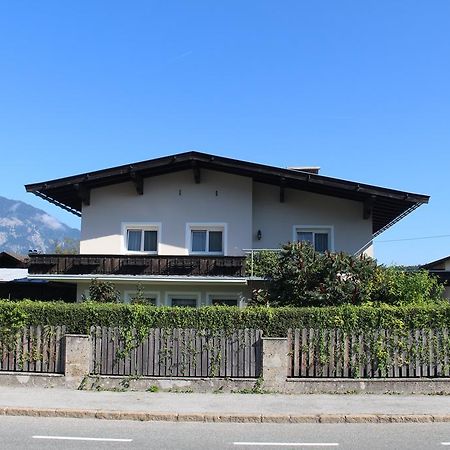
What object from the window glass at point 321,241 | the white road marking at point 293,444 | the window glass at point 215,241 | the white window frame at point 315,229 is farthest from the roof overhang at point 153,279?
the white road marking at point 293,444

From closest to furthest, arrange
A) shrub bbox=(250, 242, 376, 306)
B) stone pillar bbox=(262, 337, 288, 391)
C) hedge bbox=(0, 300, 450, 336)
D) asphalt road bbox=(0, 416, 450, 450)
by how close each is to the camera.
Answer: asphalt road bbox=(0, 416, 450, 450), stone pillar bbox=(262, 337, 288, 391), hedge bbox=(0, 300, 450, 336), shrub bbox=(250, 242, 376, 306)

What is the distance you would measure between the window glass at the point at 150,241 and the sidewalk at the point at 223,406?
9.33 metres

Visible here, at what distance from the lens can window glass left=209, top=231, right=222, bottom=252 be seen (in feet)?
69.1

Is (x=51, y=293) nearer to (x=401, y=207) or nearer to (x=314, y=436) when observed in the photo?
(x=401, y=207)

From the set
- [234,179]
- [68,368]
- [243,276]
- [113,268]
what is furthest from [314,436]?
[234,179]

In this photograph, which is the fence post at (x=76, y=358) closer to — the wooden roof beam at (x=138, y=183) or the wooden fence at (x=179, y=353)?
the wooden fence at (x=179, y=353)

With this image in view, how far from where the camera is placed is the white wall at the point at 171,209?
68.7 feet

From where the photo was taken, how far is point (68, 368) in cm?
1255

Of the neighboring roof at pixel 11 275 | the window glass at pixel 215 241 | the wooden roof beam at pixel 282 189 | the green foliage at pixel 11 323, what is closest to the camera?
the green foliage at pixel 11 323

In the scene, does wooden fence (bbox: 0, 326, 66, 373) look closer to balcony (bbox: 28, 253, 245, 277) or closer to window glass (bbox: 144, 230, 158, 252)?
balcony (bbox: 28, 253, 245, 277)

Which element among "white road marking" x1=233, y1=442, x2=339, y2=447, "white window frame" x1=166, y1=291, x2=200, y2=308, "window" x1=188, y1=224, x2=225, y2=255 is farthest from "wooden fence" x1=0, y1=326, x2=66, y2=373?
"window" x1=188, y1=224, x2=225, y2=255

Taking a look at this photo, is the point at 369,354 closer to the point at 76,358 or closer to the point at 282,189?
the point at 76,358

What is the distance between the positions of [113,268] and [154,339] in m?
6.99

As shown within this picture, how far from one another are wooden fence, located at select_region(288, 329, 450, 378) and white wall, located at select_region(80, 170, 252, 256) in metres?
8.46
